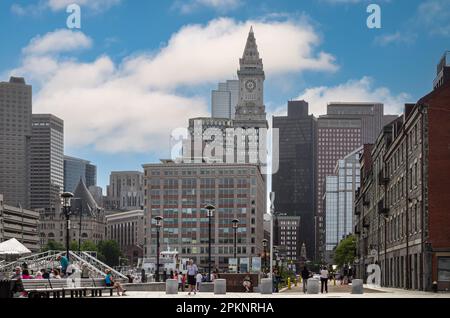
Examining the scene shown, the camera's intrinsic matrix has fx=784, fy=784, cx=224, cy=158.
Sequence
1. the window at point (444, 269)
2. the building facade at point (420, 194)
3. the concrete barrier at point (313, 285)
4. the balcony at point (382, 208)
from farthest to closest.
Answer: the balcony at point (382, 208) → the window at point (444, 269) → the building facade at point (420, 194) → the concrete barrier at point (313, 285)

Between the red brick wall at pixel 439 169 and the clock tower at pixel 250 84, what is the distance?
51.2ft

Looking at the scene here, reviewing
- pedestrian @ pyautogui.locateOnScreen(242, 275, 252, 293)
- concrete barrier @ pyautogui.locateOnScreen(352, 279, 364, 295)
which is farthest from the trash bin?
pedestrian @ pyautogui.locateOnScreen(242, 275, 252, 293)

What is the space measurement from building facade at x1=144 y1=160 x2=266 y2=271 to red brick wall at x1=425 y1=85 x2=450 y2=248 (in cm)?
9639

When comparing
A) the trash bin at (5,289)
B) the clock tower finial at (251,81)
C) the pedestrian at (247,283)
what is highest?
the clock tower finial at (251,81)


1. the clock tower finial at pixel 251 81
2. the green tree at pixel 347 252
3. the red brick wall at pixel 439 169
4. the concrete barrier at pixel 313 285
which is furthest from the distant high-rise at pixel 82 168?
the green tree at pixel 347 252

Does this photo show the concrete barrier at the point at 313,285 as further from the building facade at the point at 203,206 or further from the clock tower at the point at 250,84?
the building facade at the point at 203,206

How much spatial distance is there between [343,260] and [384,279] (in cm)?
9183

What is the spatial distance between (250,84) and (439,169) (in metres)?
31.9

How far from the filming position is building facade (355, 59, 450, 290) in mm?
49062

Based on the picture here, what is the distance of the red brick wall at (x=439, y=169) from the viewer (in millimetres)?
48562

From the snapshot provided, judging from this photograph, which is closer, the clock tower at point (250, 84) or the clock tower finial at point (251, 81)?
the clock tower finial at point (251, 81)
